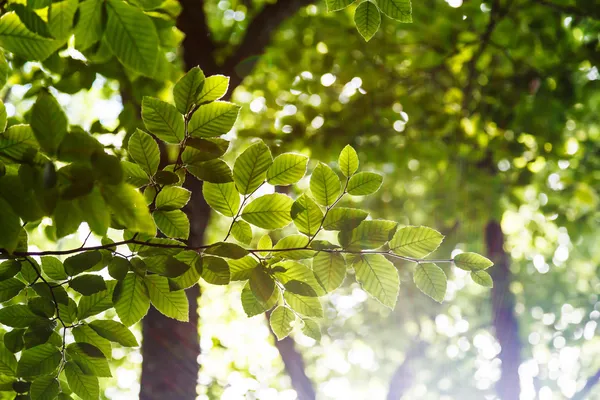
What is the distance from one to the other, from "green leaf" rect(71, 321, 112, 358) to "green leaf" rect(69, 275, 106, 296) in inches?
6.2

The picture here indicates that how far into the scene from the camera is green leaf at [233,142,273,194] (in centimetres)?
90

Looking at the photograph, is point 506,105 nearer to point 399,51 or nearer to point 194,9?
point 399,51

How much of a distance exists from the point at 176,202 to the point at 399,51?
3723 mm

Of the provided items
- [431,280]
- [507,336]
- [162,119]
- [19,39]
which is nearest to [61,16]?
[19,39]

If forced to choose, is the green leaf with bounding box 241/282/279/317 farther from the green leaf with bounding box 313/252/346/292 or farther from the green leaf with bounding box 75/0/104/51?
the green leaf with bounding box 75/0/104/51

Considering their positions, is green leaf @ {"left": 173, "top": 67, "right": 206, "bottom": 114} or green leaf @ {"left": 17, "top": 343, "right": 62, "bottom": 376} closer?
green leaf @ {"left": 173, "top": 67, "right": 206, "bottom": 114}

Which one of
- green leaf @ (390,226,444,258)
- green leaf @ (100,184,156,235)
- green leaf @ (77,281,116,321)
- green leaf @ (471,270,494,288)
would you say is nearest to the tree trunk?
green leaf @ (471,270,494,288)

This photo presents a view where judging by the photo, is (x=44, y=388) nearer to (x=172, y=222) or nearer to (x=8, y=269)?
(x=8, y=269)

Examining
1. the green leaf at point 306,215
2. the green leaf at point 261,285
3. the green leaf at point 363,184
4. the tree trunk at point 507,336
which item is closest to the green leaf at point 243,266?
the green leaf at point 261,285

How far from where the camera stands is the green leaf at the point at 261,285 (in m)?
0.92

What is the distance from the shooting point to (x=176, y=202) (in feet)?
3.13

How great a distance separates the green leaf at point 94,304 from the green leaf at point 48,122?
0.49 metres

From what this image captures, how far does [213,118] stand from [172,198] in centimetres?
19

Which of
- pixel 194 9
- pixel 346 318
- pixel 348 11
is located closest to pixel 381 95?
pixel 348 11
